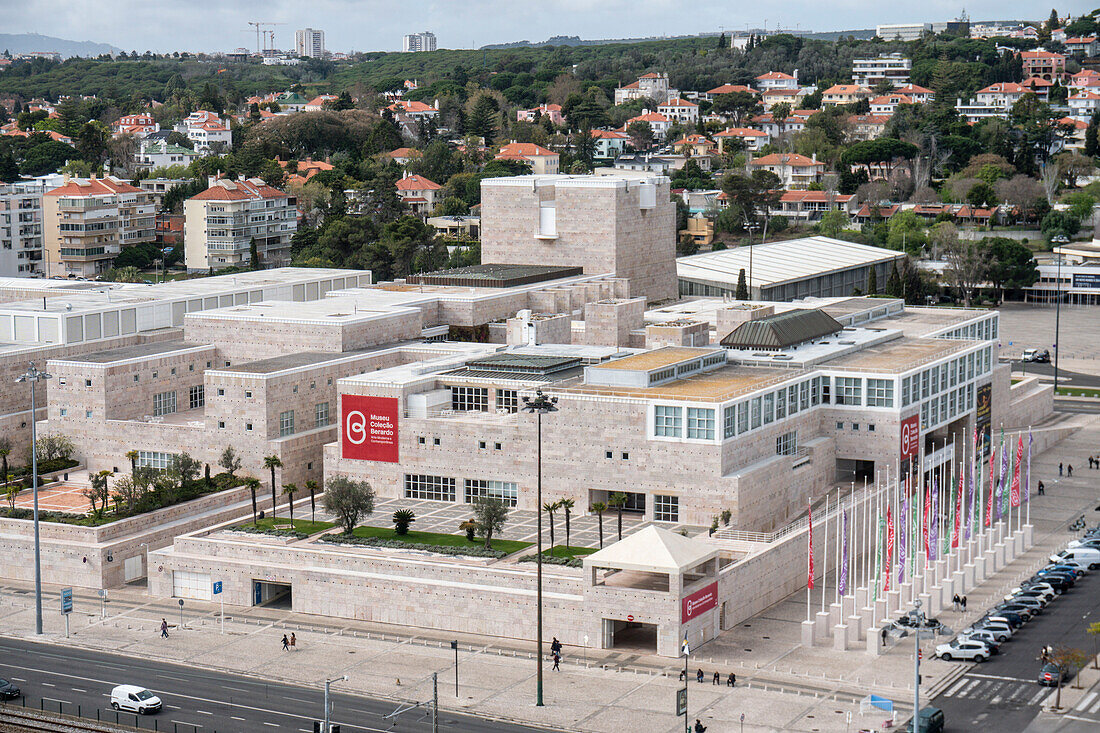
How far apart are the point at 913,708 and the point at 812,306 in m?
62.3

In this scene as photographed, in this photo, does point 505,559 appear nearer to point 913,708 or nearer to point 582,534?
point 582,534

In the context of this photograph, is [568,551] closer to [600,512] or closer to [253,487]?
[600,512]

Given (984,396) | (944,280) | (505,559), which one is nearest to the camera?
(505,559)

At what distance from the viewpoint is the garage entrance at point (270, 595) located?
83.4m

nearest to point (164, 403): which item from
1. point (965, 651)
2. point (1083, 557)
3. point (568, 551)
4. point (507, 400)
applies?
point (507, 400)

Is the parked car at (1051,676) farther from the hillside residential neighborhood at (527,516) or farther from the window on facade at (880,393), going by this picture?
the window on facade at (880,393)

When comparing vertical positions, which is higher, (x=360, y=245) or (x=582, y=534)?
(x=360, y=245)

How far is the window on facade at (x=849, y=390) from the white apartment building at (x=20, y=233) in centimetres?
12583

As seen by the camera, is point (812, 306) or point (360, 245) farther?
point (360, 245)

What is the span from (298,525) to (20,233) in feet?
393

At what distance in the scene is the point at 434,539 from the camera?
276 feet

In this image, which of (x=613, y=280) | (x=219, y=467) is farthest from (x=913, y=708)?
(x=613, y=280)

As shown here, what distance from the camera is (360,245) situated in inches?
7347

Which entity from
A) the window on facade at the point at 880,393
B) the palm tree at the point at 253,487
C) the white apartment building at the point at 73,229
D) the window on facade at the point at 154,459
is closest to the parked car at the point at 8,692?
the palm tree at the point at 253,487
